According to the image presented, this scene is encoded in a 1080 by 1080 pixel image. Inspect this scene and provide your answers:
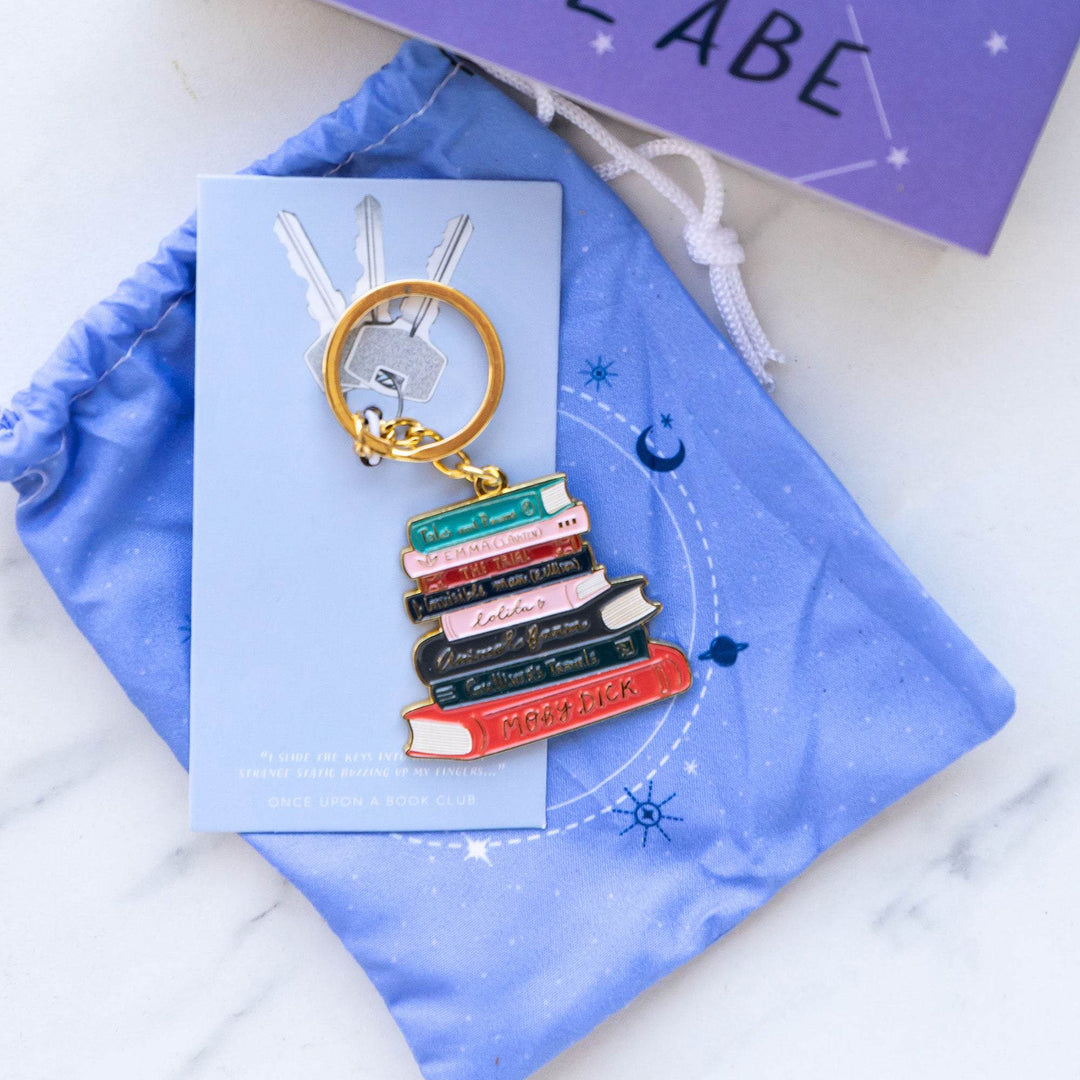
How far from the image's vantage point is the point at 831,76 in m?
0.40

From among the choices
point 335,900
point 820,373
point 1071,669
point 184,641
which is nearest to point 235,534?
point 184,641

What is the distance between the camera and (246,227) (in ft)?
1.46

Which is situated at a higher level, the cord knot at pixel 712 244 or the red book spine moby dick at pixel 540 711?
the cord knot at pixel 712 244

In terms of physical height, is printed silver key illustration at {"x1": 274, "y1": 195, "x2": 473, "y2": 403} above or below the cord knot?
below

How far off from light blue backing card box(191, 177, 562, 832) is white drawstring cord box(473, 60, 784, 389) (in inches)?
1.5

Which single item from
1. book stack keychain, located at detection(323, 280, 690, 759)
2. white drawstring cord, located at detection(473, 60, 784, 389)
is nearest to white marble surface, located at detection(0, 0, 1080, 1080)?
white drawstring cord, located at detection(473, 60, 784, 389)

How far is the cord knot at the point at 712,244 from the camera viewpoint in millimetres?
465

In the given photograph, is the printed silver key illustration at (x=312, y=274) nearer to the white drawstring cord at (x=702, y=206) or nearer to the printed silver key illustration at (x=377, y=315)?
the printed silver key illustration at (x=377, y=315)

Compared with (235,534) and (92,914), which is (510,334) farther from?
(92,914)

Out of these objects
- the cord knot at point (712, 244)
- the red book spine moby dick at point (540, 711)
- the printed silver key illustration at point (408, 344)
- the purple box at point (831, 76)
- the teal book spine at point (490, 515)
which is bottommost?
the red book spine moby dick at point (540, 711)

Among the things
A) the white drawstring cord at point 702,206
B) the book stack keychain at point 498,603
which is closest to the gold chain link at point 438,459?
the book stack keychain at point 498,603

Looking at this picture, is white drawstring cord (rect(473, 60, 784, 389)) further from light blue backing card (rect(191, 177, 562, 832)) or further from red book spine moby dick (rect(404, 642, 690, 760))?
red book spine moby dick (rect(404, 642, 690, 760))

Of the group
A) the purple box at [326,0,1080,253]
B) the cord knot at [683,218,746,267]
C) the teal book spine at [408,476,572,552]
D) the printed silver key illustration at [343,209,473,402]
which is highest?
the purple box at [326,0,1080,253]

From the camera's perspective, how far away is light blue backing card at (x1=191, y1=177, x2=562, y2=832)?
0.45m
